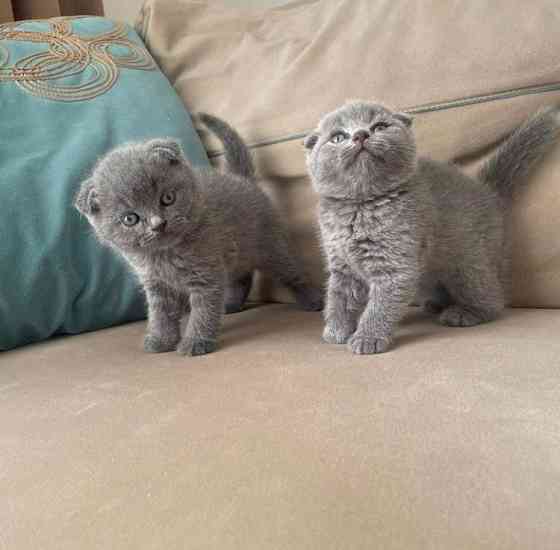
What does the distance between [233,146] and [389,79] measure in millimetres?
440

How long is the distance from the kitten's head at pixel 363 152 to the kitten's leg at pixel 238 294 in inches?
19.1

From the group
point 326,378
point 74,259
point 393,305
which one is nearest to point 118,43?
point 74,259

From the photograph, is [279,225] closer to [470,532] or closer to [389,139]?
[389,139]

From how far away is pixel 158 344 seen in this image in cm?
126

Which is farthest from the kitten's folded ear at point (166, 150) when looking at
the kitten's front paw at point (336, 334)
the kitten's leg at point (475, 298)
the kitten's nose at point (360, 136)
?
the kitten's leg at point (475, 298)

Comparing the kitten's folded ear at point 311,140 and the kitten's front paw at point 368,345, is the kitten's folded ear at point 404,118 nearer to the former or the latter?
the kitten's folded ear at point 311,140

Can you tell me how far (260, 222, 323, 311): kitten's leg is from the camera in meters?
1.51

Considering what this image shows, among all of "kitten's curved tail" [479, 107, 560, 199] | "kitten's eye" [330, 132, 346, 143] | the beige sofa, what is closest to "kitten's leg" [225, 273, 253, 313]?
the beige sofa

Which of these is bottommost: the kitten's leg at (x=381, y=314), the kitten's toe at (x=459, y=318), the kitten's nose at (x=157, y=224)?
the kitten's toe at (x=459, y=318)

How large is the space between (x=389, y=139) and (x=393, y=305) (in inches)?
13.0

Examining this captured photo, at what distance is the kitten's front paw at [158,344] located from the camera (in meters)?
1.25

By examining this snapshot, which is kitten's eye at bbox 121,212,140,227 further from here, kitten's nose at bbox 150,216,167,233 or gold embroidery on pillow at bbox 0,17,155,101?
gold embroidery on pillow at bbox 0,17,155,101

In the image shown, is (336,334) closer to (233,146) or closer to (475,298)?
(475,298)

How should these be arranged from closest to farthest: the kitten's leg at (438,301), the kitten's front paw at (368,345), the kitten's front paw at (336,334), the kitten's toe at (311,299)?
the kitten's front paw at (368,345) → the kitten's front paw at (336,334) → the kitten's leg at (438,301) → the kitten's toe at (311,299)
